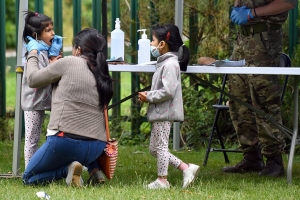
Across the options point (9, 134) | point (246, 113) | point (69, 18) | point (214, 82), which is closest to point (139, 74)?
point (214, 82)

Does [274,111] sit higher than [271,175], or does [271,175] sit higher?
[274,111]

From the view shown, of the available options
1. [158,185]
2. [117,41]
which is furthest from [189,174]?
[117,41]

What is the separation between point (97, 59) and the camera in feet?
A: 17.2

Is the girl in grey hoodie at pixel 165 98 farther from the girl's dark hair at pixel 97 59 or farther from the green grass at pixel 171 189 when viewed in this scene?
the girl's dark hair at pixel 97 59

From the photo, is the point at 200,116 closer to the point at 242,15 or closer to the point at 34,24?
the point at 242,15

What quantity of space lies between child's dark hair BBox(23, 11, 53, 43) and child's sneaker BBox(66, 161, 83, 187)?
1.03 metres

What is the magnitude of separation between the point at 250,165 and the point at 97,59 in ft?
5.73

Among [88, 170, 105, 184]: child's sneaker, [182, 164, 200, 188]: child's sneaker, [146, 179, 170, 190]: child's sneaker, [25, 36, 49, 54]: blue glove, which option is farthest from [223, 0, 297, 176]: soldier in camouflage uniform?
[25, 36, 49, 54]: blue glove

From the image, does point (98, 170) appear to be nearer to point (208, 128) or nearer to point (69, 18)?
point (208, 128)

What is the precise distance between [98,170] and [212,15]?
3.22 metres

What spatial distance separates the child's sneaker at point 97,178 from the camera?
5371 millimetres

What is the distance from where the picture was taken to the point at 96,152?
17.3 ft

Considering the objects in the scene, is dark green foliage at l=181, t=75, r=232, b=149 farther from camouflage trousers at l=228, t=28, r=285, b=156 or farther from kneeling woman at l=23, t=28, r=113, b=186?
kneeling woman at l=23, t=28, r=113, b=186

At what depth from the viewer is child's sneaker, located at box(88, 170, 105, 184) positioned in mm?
5371
